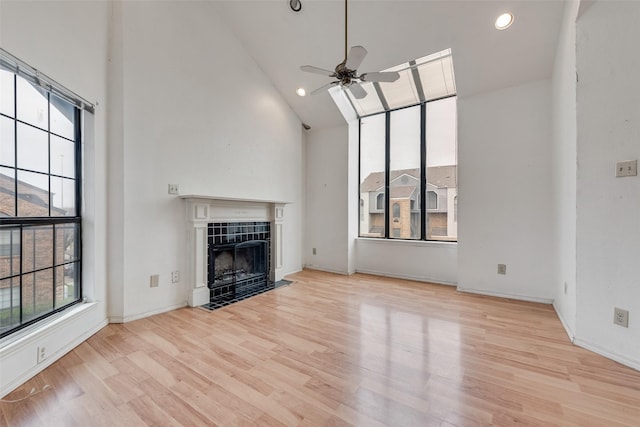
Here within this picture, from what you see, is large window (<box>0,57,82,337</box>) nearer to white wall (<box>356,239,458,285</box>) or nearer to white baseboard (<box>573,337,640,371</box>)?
white wall (<box>356,239,458,285</box>)

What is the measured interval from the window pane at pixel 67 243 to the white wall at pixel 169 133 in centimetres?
28

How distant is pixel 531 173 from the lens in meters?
3.36

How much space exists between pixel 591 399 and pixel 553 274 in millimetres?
2079

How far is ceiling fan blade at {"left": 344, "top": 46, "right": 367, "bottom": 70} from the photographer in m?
2.31

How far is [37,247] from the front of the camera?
6.68ft

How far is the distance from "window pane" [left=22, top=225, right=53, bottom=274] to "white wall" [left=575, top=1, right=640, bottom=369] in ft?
14.2

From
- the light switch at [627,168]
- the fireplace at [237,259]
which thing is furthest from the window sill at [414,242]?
the light switch at [627,168]

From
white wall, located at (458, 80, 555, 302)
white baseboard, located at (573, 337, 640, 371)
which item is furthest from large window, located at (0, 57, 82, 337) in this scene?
white wall, located at (458, 80, 555, 302)

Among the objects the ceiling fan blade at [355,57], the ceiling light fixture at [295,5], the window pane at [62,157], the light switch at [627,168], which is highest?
the ceiling light fixture at [295,5]

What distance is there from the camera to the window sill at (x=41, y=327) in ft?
5.53

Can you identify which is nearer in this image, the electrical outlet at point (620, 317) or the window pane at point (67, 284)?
the electrical outlet at point (620, 317)

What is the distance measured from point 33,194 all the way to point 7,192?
211 millimetres

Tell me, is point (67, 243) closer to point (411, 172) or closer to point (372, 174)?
point (372, 174)

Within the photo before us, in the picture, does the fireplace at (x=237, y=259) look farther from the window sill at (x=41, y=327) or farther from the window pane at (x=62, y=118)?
the window pane at (x=62, y=118)
